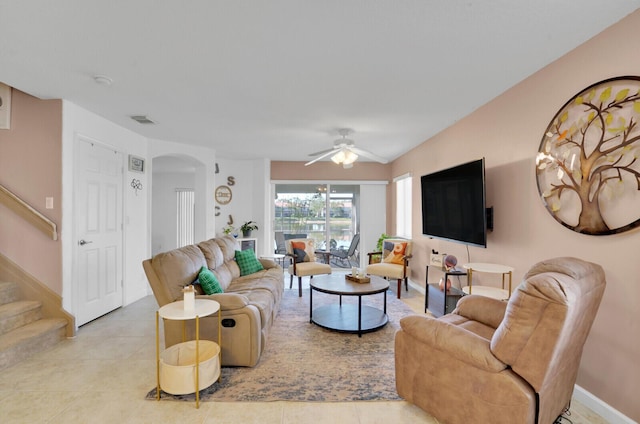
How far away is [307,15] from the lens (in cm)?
187

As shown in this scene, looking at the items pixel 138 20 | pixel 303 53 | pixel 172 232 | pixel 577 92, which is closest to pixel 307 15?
pixel 303 53

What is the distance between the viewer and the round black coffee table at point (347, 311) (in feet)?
11.0

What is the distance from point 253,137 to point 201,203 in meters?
1.73

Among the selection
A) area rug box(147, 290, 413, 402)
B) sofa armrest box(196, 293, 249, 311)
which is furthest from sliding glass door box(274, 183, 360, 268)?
sofa armrest box(196, 293, 249, 311)

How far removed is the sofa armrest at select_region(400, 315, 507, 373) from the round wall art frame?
→ 1.14 meters

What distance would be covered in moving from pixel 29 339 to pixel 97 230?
53.1 inches

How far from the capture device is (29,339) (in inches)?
112

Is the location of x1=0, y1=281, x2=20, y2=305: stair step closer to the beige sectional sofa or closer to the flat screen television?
the beige sectional sofa

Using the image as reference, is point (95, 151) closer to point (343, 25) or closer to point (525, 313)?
point (343, 25)

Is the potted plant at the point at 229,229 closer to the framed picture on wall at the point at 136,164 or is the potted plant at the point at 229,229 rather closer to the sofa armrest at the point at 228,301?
the framed picture on wall at the point at 136,164

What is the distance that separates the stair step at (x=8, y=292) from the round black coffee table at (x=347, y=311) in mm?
3097

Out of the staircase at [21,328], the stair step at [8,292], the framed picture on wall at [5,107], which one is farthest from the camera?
the framed picture on wall at [5,107]

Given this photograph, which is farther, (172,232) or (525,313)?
(172,232)

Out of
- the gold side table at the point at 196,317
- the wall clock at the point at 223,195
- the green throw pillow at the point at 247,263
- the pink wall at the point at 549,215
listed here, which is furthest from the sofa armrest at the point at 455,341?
the wall clock at the point at 223,195
